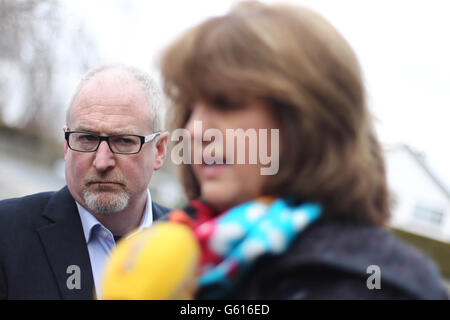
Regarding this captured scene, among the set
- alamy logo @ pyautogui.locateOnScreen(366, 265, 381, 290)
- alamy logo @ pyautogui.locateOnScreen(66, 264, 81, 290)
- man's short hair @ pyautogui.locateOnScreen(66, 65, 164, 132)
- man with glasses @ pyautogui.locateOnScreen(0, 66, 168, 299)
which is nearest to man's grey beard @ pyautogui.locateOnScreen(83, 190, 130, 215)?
man with glasses @ pyautogui.locateOnScreen(0, 66, 168, 299)

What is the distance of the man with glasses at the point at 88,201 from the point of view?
182cm

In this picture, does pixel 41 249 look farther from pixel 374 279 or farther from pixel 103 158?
pixel 374 279

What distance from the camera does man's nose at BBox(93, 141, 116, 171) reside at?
203 cm

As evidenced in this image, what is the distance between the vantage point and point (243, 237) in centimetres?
90

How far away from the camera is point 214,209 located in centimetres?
107

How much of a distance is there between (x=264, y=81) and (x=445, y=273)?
18747mm

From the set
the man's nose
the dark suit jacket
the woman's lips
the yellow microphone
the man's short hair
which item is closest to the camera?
the yellow microphone

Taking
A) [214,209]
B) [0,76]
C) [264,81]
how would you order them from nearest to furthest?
[264,81]
[214,209]
[0,76]

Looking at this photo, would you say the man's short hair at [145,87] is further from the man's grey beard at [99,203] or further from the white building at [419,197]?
the white building at [419,197]

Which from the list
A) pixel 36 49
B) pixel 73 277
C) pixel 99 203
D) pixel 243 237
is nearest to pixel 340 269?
pixel 243 237

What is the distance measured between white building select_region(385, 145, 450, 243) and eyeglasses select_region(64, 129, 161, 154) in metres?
26.2

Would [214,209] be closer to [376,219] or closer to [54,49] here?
[376,219]

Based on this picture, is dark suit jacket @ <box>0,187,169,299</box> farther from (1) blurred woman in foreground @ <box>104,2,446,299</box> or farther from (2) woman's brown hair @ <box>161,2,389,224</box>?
(2) woman's brown hair @ <box>161,2,389,224</box>
